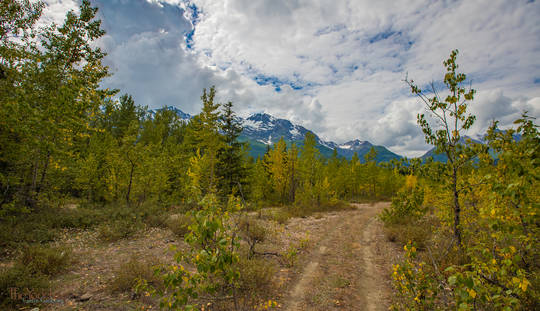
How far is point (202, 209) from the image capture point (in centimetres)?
326

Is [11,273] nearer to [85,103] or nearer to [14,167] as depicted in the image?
[85,103]

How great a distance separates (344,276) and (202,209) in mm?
5157

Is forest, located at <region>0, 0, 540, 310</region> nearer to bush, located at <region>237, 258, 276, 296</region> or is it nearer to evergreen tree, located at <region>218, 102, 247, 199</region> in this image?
bush, located at <region>237, 258, 276, 296</region>

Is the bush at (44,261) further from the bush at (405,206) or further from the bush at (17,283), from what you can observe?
the bush at (405,206)

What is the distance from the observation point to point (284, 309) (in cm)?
475

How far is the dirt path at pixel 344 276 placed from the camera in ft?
16.4

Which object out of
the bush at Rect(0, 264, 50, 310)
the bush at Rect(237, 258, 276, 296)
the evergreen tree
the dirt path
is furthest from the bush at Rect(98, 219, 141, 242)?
the evergreen tree

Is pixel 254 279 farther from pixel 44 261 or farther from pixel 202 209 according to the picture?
pixel 44 261

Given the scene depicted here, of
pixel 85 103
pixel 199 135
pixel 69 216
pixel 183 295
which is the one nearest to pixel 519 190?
pixel 183 295

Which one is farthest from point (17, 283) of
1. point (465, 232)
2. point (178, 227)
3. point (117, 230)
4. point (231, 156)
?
point (231, 156)

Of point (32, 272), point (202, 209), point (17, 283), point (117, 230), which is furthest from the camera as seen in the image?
point (117, 230)

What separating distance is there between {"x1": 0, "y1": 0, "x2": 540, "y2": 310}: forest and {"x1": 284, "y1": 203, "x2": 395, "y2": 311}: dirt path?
1.60 ft

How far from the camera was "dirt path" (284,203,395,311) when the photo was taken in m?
5.00

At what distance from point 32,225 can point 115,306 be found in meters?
6.53
